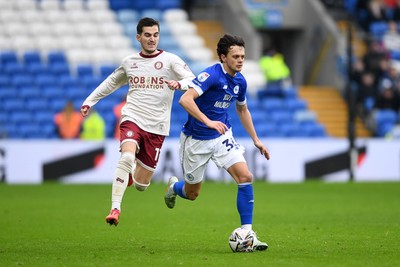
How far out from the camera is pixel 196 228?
12922 millimetres

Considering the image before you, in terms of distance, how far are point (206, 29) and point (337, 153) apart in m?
8.62

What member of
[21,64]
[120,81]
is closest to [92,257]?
[120,81]

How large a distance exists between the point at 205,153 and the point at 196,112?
803 millimetres

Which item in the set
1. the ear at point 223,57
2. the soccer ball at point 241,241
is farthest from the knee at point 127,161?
the soccer ball at point 241,241

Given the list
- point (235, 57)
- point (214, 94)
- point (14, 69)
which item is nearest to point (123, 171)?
point (214, 94)

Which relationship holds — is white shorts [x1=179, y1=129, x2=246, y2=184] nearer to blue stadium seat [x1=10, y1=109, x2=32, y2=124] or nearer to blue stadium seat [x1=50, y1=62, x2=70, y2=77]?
blue stadium seat [x1=10, y1=109, x2=32, y2=124]

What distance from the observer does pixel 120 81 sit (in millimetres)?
11820

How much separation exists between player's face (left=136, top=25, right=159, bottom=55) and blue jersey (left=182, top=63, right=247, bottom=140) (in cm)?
123

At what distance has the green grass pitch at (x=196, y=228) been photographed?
9.48 meters

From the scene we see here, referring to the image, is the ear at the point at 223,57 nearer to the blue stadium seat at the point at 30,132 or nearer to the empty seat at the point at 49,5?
the blue stadium seat at the point at 30,132

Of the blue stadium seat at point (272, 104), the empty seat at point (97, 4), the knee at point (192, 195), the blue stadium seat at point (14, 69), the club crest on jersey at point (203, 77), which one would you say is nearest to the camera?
the club crest on jersey at point (203, 77)

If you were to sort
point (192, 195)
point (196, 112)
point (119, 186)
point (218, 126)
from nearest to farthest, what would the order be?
point (218, 126) → point (196, 112) → point (119, 186) → point (192, 195)

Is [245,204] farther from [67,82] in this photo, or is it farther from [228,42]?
[67,82]

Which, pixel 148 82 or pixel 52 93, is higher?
pixel 148 82
